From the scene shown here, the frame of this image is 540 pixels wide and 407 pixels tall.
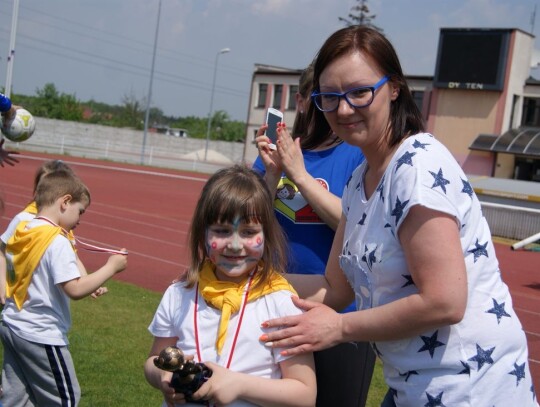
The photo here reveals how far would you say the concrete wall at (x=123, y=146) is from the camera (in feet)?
145

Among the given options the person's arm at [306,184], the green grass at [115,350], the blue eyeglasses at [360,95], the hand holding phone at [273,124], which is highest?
the blue eyeglasses at [360,95]

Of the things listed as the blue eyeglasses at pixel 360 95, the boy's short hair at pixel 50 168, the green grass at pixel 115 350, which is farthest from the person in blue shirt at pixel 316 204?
the green grass at pixel 115 350

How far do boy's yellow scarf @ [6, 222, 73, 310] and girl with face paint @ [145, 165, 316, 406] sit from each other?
150 cm

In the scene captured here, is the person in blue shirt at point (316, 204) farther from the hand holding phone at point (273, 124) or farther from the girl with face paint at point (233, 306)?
the girl with face paint at point (233, 306)

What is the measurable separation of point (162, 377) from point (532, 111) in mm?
44328

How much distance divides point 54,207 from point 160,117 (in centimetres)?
10571

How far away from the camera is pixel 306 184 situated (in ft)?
8.91

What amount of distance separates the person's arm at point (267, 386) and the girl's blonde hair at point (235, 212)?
0.30 meters

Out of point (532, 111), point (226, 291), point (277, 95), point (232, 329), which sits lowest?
point (232, 329)

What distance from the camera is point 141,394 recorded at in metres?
5.04

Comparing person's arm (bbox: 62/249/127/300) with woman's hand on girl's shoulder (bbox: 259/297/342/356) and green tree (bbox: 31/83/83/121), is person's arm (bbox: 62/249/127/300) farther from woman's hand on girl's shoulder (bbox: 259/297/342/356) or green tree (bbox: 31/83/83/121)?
green tree (bbox: 31/83/83/121)

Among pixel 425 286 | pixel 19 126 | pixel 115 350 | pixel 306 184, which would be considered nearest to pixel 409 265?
pixel 425 286

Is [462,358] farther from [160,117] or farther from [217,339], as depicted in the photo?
[160,117]

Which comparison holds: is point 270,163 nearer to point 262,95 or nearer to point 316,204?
point 316,204
